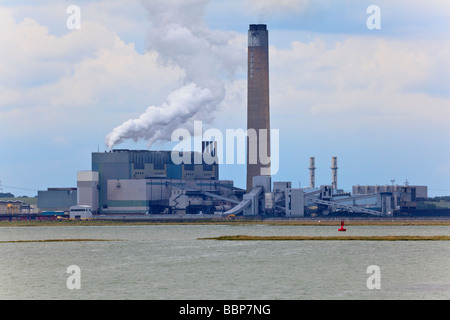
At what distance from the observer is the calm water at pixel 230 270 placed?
54.0m

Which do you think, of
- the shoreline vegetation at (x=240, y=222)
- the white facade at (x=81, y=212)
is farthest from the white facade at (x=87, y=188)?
the shoreline vegetation at (x=240, y=222)

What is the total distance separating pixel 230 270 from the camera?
6762 cm

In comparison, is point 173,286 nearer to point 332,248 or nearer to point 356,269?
point 356,269

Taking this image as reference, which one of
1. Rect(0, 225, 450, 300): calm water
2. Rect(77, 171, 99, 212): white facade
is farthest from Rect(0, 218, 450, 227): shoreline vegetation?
Rect(0, 225, 450, 300): calm water

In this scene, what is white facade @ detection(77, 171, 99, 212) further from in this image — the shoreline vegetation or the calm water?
the calm water

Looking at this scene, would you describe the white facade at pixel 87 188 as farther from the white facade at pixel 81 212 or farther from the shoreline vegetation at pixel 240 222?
the shoreline vegetation at pixel 240 222

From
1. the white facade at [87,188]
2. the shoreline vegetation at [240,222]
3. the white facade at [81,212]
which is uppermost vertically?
the white facade at [87,188]

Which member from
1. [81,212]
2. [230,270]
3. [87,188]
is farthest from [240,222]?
[230,270]
